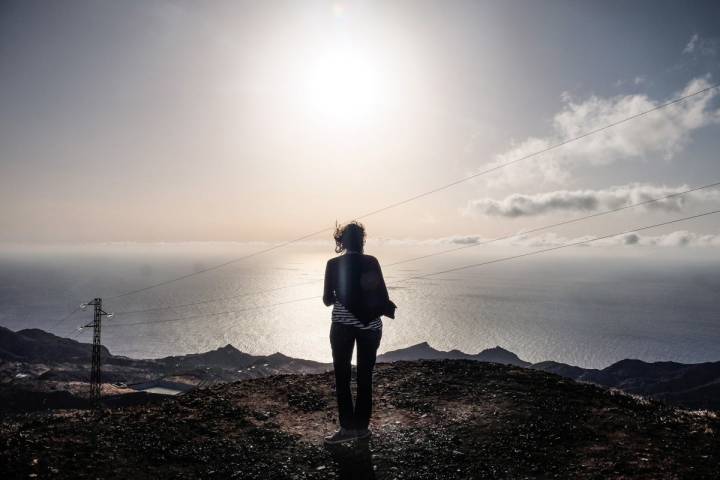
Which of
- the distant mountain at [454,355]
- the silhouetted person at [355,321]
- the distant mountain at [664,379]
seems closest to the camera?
the silhouetted person at [355,321]

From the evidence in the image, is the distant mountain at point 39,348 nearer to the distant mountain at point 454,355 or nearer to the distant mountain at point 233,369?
the distant mountain at point 233,369

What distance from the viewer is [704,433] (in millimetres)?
6348

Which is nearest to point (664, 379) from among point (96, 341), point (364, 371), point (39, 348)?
point (364, 371)

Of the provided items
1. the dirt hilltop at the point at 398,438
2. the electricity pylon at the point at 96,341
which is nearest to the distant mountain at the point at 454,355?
the electricity pylon at the point at 96,341

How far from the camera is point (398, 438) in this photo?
711 cm

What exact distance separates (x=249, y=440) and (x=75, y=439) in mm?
3168

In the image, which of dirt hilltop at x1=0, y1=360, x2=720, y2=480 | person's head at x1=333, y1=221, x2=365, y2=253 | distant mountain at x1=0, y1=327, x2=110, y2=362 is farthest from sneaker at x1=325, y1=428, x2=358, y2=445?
distant mountain at x1=0, y1=327, x2=110, y2=362

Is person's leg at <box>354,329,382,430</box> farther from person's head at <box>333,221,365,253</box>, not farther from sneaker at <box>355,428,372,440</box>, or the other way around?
person's head at <box>333,221,365,253</box>

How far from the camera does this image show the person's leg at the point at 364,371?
704 centimetres

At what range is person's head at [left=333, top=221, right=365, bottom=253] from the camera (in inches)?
291

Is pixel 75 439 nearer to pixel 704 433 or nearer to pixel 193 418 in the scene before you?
pixel 193 418

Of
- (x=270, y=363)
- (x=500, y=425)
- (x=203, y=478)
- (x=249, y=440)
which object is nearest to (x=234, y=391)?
(x=249, y=440)

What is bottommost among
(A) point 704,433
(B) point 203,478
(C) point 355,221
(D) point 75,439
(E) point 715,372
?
(E) point 715,372

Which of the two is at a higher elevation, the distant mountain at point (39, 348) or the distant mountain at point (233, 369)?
the distant mountain at point (39, 348)
